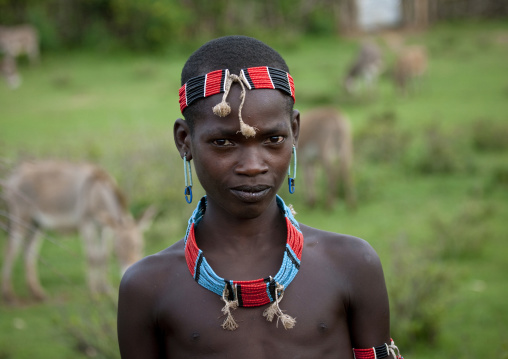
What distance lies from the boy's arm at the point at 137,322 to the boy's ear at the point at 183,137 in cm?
41

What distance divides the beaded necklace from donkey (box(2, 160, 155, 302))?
410cm

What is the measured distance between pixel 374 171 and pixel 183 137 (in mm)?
8137

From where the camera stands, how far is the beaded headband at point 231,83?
1660mm

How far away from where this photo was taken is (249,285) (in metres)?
1.73

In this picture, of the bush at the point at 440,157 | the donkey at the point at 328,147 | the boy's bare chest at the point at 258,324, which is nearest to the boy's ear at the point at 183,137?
the boy's bare chest at the point at 258,324

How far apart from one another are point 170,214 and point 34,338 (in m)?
2.92

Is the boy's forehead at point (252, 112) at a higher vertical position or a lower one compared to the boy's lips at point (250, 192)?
higher

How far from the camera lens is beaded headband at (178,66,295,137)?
166cm

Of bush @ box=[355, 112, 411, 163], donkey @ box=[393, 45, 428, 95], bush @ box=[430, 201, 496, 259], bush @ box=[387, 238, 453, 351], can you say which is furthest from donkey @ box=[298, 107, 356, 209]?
donkey @ box=[393, 45, 428, 95]

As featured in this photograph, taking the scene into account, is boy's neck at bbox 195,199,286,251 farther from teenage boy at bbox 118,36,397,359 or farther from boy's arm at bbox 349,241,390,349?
boy's arm at bbox 349,241,390,349

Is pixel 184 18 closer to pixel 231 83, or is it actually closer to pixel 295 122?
pixel 295 122

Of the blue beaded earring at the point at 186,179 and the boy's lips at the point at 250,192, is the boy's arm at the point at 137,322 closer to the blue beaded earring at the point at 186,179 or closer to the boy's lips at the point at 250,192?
the blue beaded earring at the point at 186,179

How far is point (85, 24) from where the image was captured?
69.1 feet

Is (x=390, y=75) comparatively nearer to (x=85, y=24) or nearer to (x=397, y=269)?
(x=85, y=24)
